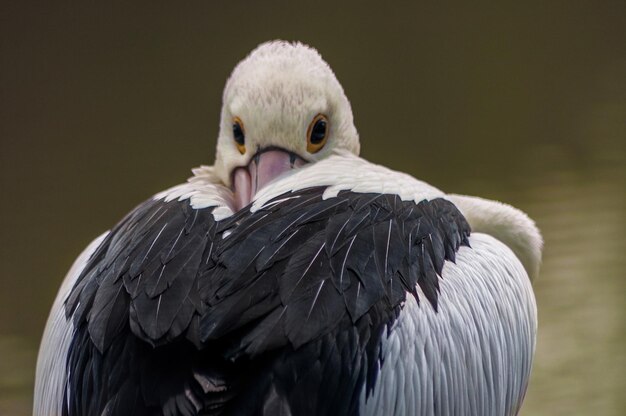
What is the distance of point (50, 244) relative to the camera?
432cm

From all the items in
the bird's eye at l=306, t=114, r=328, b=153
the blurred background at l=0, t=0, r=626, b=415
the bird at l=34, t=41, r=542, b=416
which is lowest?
the blurred background at l=0, t=0, r=626, b=415

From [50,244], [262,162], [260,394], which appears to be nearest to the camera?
[260,394]

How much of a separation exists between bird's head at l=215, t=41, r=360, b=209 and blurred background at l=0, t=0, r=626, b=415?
1955mm

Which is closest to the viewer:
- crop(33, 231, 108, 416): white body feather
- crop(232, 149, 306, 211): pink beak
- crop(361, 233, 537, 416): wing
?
crop(361, 233, 537, 416): wing

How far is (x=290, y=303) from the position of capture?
1609 millimetres

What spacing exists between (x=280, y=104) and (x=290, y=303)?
30.1 inches

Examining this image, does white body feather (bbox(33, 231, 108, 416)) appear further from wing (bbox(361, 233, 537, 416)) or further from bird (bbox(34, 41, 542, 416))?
wing (bbox(361, 233, 537, 416))

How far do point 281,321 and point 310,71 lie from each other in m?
0.93

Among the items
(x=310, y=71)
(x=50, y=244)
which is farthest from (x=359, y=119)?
(x=310, y=71)

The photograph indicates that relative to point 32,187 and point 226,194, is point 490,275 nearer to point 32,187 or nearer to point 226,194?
point 226,194

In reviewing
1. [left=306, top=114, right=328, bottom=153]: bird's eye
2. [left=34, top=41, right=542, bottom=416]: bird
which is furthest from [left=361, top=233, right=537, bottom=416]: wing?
[left=306, top=114, right=328, bottom=153]: bird's eye

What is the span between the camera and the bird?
1.57 metres

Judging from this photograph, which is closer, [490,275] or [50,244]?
[490,275]

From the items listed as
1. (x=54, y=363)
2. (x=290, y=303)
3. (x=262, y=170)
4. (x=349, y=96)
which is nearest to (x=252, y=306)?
(x=290, y=303)
